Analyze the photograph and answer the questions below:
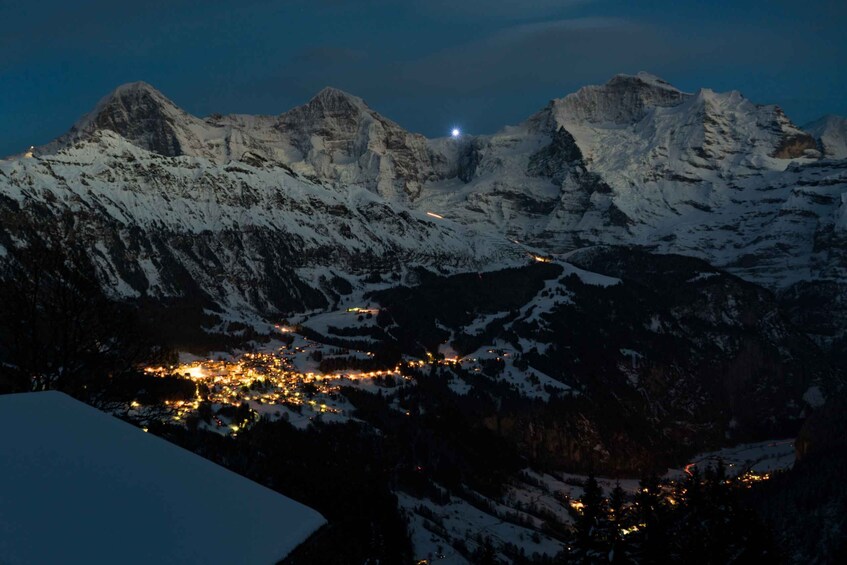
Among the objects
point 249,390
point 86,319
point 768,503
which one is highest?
point 249,390

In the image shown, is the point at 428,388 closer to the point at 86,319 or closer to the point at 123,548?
the point at 86,319

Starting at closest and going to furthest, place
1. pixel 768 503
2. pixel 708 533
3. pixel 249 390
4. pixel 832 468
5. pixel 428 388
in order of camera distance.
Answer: pixel 708 533 < pixel 768 503 < pixel 832 468 < pixel 249 390 < pixel 428 388

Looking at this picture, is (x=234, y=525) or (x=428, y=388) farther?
(x=428, y=388)

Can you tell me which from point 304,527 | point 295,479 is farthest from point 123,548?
point 295,479

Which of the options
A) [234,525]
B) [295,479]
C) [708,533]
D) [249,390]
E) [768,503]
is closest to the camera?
[234,525]

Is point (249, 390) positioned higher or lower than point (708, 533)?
higher

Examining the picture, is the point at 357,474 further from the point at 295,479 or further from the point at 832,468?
the point at 832,468

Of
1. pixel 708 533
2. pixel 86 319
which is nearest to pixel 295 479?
pixel 86 319
